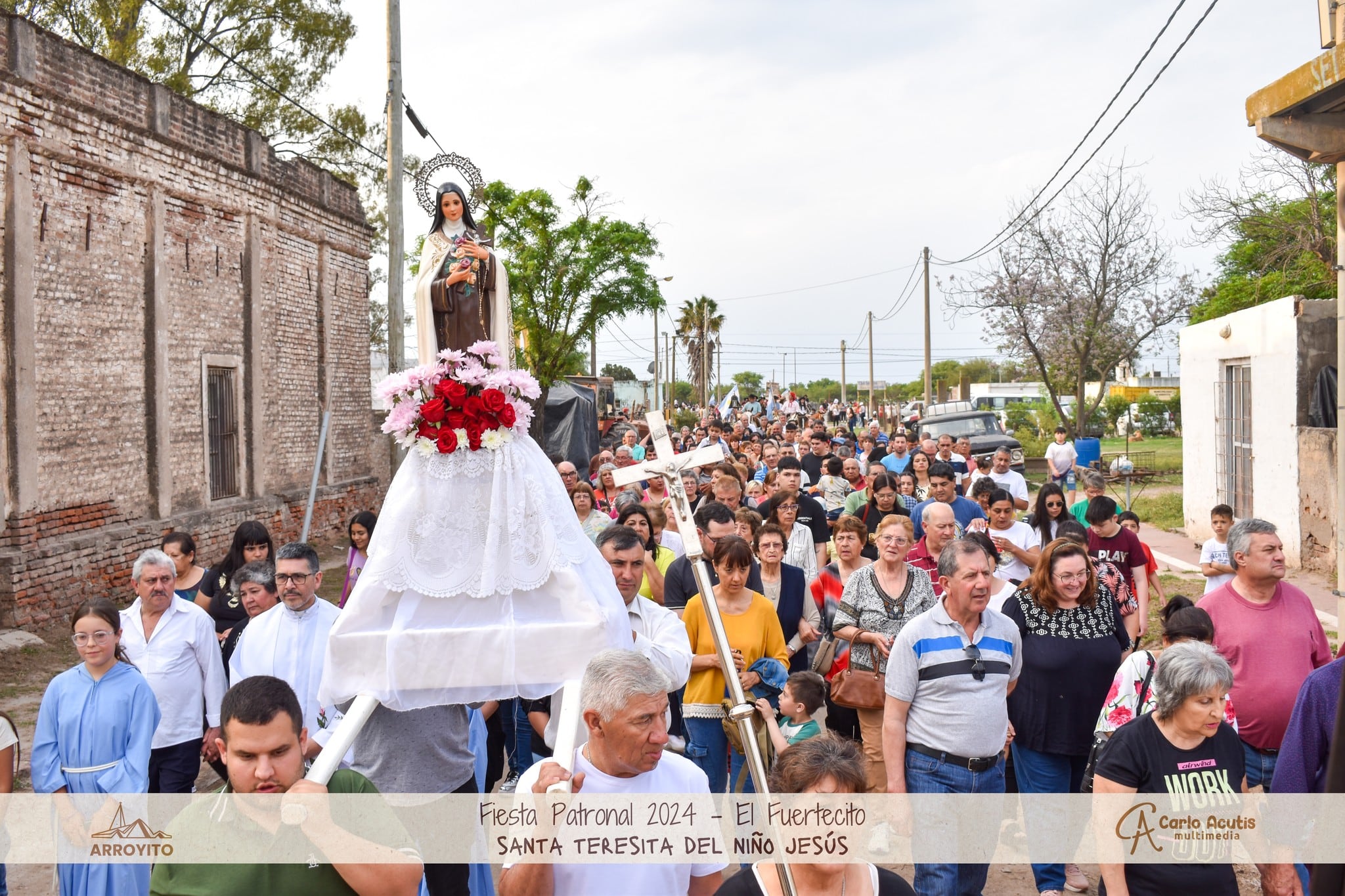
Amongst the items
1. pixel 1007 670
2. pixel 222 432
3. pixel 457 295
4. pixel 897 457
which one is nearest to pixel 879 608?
pixel 1007 670

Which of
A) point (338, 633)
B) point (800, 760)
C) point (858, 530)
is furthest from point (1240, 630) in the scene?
point (338, 633)

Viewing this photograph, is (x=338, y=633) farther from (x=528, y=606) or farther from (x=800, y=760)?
(x=800, y=760)

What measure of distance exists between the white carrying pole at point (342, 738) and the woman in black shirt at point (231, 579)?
2.73 meters

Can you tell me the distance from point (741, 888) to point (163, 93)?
14879 mm

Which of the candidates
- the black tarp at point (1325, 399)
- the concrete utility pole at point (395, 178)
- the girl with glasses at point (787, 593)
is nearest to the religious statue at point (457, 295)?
the girl with glasses at point (787, 593)

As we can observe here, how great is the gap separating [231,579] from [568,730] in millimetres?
3823

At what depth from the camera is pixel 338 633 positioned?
A: 14.9 feet

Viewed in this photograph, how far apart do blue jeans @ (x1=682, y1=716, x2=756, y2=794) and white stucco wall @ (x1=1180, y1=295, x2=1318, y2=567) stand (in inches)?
405

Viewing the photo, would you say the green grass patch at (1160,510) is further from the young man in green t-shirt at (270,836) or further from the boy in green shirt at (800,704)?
the young man in green t-shirt at (270,836)

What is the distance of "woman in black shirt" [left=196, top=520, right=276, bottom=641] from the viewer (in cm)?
688

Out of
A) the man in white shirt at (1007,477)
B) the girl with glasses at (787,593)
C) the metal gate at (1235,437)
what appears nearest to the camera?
the girl with glasses at (787,593)

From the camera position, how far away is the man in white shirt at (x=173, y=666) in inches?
226

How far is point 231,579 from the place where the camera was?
6969 millimetres

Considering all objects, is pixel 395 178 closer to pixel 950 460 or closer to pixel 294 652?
pixel 950 460
